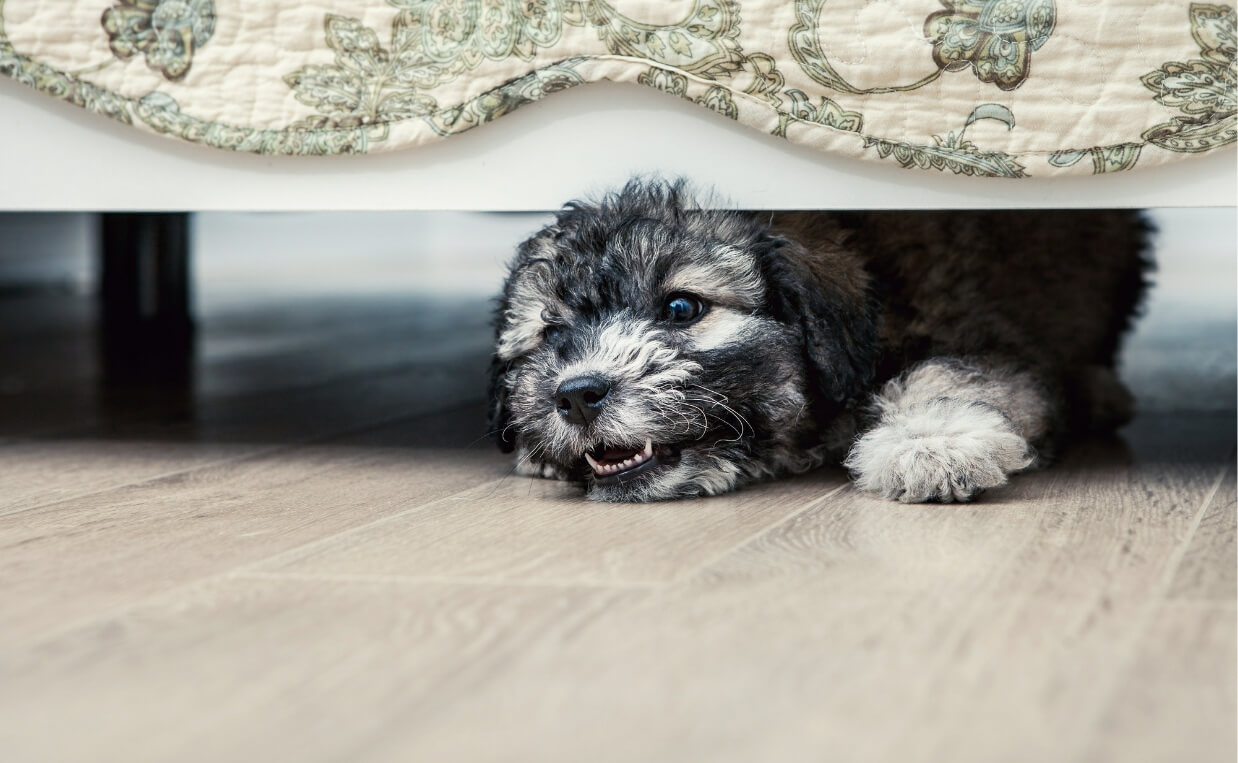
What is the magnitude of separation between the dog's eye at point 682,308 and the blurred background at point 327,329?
0.38 m

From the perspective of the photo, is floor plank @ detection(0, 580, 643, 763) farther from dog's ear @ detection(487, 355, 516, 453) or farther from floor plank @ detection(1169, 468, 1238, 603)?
dog's ear @ detection(487, 355, 516, 453)

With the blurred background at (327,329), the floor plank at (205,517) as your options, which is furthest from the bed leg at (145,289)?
the floor plank at (205,517)

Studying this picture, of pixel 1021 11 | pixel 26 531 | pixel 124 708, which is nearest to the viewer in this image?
pixel 124 708

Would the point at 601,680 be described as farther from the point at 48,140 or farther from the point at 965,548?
the point at 48,140

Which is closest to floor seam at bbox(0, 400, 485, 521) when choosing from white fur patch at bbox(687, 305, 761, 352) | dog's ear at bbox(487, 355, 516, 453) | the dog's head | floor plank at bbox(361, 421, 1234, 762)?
dog's ear at bbox(487, 355, 516, 453)

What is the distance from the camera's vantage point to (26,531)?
64.2 inches

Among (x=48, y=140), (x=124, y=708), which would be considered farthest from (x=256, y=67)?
(x=124, y=708)

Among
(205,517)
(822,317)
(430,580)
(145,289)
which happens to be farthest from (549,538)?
(145,289)

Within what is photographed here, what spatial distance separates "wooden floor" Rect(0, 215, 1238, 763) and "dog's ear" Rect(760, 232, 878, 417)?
0.54 ft

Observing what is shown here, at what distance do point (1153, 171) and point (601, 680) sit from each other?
3.95 feet

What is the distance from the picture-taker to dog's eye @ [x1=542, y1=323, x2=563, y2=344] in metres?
2.01

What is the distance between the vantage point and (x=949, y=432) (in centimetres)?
185

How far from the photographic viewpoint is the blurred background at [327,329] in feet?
9.49

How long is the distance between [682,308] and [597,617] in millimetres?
832
